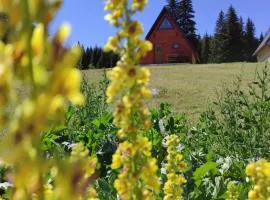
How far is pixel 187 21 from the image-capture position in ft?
217

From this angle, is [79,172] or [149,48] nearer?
[79,172]

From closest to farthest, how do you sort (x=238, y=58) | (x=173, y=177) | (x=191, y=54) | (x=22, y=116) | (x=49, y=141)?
(x=22, y=116), (x=173, y=177), (x=49, y=141), (x=191, y=54), (x=238, y=58)

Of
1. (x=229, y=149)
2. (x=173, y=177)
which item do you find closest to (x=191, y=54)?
(x=229, y=149)

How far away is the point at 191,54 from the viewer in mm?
52500

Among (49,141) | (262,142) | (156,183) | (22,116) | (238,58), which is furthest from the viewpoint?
(238,58)

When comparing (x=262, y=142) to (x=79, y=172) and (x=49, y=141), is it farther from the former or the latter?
(x=79, y=172)

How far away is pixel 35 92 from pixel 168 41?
51484mm

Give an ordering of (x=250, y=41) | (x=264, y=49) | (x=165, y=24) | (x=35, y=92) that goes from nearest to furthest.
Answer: (x=35, y=92), (x=264, y=49), (x=165, y=24), (x=250, y=41)

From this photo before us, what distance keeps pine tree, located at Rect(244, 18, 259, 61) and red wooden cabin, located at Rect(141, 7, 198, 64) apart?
48.6ft

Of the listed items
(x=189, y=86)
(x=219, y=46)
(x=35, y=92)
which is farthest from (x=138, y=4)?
(x=219, y=46)

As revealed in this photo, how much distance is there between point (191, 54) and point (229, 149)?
47391 mm

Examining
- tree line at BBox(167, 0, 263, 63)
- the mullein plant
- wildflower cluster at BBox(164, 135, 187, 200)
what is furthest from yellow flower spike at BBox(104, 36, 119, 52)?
tree line at BBox(167, 0, 263, 63)

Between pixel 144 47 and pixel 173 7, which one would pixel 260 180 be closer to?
pixel 144 47

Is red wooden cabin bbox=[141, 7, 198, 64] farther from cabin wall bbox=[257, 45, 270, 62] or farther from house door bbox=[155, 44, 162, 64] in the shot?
cabin wall bbox=[257, 45, 270, 62]
